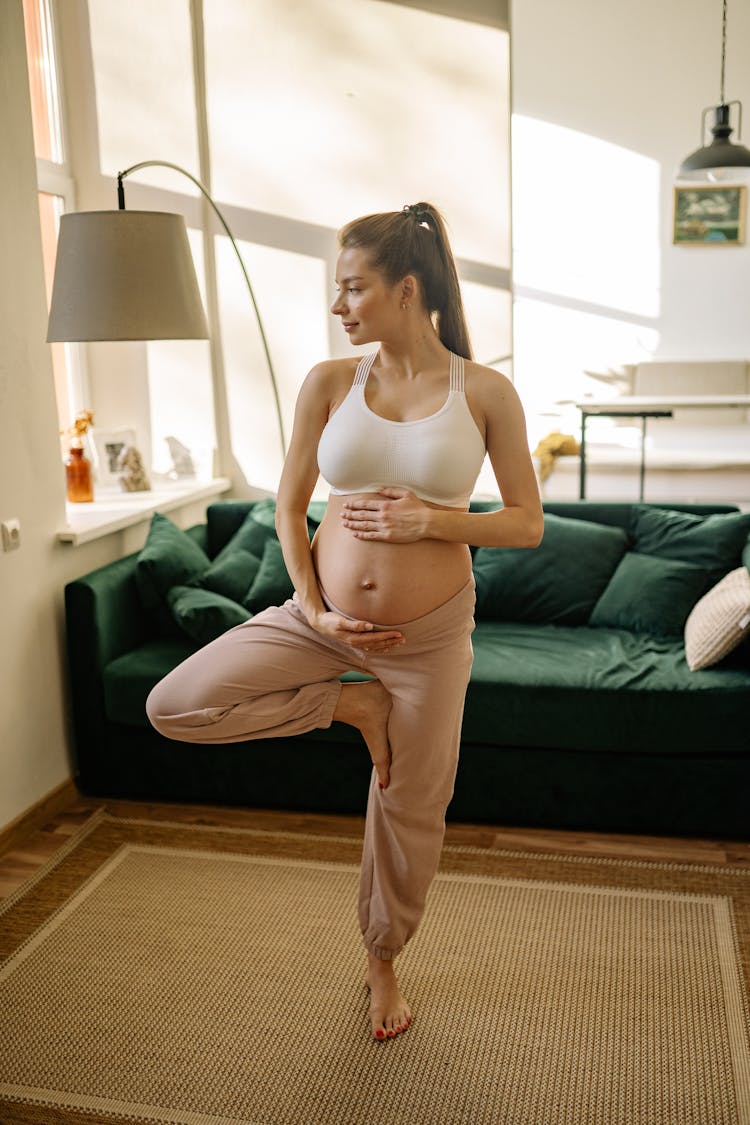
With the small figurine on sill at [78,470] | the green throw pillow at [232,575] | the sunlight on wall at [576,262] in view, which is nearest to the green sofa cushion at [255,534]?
the green throw pillow at [232,575]

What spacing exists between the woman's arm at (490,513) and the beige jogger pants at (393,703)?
19 cm

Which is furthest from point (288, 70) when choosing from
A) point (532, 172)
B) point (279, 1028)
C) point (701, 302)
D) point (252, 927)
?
point (701, 302)

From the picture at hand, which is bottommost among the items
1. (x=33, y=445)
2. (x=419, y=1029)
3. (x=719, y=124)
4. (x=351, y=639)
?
(x=419, y=1029)

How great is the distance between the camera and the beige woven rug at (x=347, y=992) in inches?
78.0

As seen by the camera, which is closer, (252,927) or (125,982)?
(125,982)

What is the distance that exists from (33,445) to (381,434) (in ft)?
5.29

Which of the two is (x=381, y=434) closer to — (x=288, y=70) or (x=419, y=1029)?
(x=419, y=1029)

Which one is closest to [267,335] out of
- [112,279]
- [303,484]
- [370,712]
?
[112,279]

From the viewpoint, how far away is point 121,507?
12.2ft

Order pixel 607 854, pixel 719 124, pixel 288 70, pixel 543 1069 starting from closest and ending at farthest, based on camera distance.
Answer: pixel 543 1069
pixel 607 854
pixel 288 70
pixel 719 124

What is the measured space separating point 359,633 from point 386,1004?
2.76 ft

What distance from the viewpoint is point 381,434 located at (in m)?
1.83

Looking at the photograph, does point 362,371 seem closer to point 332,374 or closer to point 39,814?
point 332,374

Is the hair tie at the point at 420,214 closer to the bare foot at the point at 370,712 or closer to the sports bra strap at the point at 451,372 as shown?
the sports bra strap at the point at 451,372
